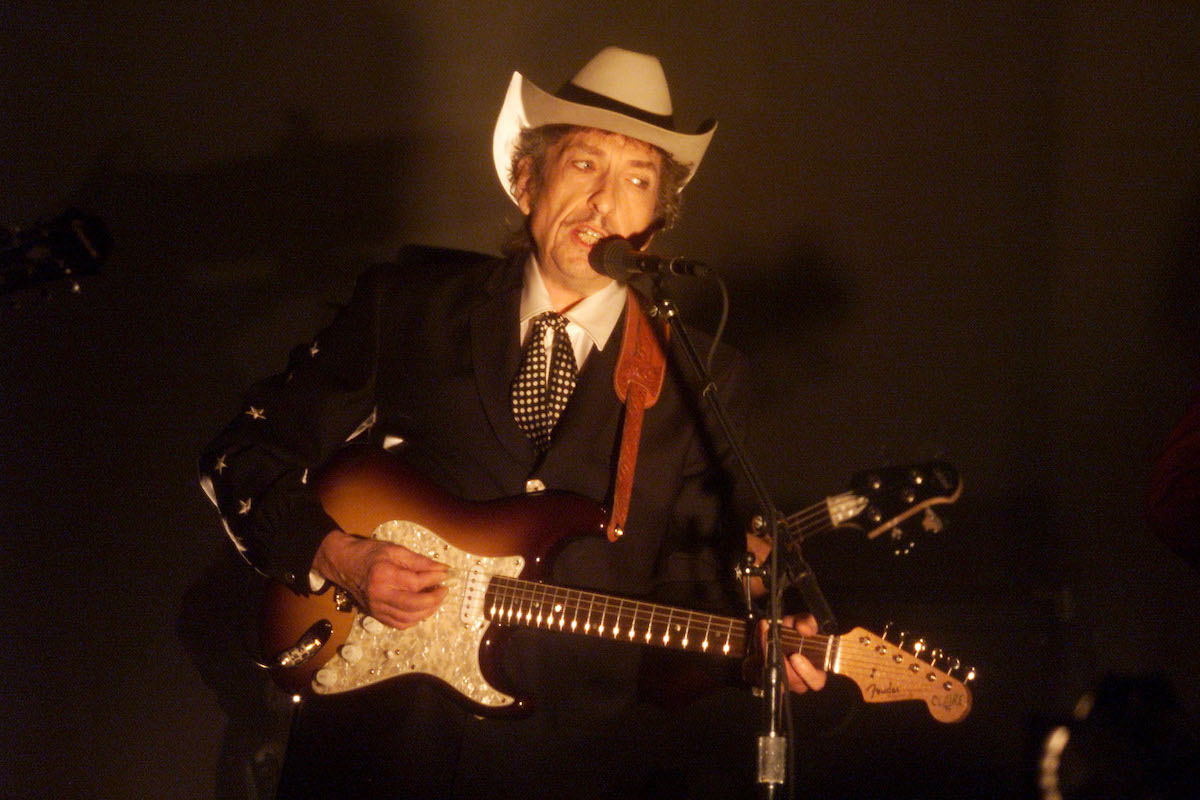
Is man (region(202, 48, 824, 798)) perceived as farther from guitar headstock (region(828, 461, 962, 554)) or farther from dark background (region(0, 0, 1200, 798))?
dark background (region(0, 0, 1200, 798))

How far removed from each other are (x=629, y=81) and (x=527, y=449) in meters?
1.00

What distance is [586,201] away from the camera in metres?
2.91

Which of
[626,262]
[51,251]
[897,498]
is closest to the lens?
[626,262]

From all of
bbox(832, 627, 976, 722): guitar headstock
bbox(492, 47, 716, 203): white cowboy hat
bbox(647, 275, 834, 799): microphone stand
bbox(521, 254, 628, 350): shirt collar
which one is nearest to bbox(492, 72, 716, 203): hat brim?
bbox(492, 47, 716, 203): white cowboy hat

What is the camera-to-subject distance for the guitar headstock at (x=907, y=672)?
7.68 ft

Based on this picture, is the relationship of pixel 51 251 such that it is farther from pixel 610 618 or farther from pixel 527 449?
pixel 610 618

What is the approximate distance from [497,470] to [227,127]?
4.51 ft

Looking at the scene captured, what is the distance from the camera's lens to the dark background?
3.21 meters

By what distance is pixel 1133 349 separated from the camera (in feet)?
11.0

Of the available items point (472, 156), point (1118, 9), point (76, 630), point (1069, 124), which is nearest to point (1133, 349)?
point (1069, 124)

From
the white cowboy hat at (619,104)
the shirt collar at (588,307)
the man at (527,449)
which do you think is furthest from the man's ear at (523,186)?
the shirt collar at (588,307)

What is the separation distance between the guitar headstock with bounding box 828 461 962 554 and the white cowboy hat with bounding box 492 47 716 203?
1.02 meters

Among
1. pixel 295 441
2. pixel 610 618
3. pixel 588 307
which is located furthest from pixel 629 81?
pixel 610 618

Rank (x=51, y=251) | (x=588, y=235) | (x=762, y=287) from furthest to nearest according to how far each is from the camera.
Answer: (x=762, y=287), (x=588, y=235), (x=51, y=251)
